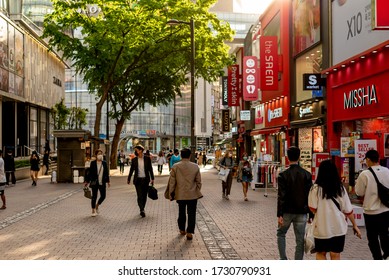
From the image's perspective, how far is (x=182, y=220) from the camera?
988 cm

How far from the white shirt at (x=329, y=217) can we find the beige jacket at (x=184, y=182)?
3921 millimetres

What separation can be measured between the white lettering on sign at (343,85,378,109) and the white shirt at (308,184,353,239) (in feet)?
31.8

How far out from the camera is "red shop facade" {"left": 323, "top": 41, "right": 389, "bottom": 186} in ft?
45.9

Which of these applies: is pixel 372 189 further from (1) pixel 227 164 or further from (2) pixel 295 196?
(1) pixel 227 164

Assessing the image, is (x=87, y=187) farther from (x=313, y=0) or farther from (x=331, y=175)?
(x=313, y=0)

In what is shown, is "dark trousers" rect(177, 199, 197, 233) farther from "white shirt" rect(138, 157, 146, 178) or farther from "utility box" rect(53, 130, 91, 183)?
"utility box" rect(53, 130, 91, 183)

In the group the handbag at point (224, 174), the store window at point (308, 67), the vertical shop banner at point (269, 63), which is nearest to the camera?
the handbag at point (224, 174)

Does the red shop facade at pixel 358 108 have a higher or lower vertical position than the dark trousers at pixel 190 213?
higher

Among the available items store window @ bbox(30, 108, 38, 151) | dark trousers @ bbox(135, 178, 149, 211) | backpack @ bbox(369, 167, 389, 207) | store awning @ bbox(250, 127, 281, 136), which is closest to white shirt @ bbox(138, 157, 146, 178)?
dark trousers @ bbox(135, 178, 149, 211)

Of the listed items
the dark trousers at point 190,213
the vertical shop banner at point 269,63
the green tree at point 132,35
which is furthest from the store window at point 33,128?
the dark trousers at point 190,213

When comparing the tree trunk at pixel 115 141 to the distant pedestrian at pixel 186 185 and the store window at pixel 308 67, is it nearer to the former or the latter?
the store window at pixel 308 67

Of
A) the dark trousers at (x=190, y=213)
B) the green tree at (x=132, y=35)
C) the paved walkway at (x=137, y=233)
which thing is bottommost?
the paved walkway at (x=137, y=233)

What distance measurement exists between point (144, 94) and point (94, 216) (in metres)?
26.1

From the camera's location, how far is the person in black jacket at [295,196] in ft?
21.1
